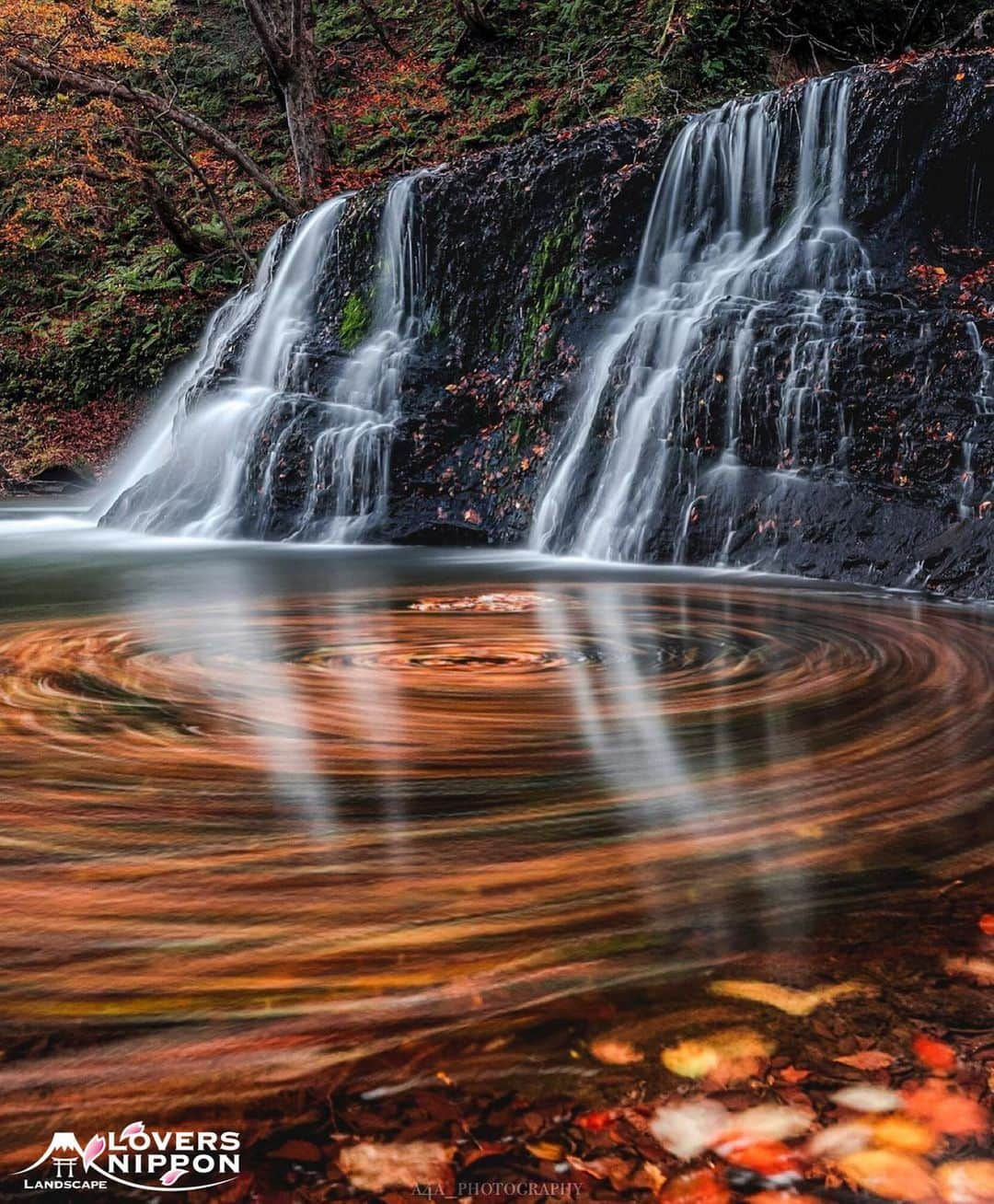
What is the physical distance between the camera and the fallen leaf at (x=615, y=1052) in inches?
53.7

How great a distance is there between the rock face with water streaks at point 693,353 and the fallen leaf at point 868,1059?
5.15m

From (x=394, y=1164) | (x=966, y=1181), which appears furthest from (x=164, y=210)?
(x=966, y=1181)

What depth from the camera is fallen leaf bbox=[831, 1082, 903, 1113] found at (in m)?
1.26

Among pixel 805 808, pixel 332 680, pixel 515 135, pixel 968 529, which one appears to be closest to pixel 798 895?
pixel 805 808

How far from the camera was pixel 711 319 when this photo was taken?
8039 mm

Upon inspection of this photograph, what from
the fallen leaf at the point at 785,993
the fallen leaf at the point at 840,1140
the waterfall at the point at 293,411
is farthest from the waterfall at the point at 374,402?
the fallen leaf at the point at 840,1140

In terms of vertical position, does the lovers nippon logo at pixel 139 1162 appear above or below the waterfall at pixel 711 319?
below

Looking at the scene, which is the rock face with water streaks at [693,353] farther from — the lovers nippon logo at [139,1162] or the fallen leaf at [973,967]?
the lovers nippon logo at [139,1162]

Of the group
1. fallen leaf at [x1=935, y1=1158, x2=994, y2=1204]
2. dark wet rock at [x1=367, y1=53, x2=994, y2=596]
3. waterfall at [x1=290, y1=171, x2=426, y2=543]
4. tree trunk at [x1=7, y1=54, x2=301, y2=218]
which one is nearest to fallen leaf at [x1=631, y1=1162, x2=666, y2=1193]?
fallen leaf at [x1=935, y1=1158, x2=994, y2=1204]

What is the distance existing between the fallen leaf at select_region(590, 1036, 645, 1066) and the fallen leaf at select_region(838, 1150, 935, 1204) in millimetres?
275

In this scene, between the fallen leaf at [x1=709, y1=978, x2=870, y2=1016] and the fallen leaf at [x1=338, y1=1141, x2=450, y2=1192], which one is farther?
the fallen leaf at [x1=709, y1=978, x2=870, y2=1016]

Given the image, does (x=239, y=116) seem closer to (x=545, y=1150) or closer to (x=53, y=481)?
(x=53, y=481)

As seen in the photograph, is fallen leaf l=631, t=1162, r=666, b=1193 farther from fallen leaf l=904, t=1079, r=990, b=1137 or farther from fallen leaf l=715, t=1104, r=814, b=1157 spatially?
fallen leaf l=904, t=1079, r=990, b=1137

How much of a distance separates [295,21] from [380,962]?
56.4 ft
